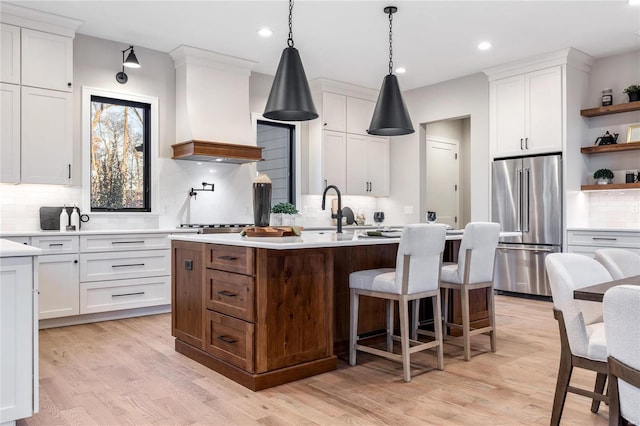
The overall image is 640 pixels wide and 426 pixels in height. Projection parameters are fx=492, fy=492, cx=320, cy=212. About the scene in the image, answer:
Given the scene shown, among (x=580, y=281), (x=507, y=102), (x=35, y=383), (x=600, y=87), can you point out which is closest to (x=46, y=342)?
(x=35, y=383)

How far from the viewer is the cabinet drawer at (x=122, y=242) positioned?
15.3 feet

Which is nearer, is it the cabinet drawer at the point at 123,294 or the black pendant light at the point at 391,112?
the black pendant light at the point at 391,112

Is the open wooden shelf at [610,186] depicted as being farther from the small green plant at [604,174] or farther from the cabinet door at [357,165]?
the cabinet door at [357,165]

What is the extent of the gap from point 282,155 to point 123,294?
305 centimetres

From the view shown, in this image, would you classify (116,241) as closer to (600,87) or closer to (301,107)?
(301,107)

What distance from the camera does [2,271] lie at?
2174 millimetres

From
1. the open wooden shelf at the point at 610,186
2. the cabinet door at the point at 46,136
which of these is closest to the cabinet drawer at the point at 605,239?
the open wooden shelf at the point at 610,186

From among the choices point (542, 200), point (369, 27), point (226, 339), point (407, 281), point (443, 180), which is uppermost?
point (369, 27)

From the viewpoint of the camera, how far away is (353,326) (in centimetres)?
324

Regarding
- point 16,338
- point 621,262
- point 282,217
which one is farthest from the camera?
point 282,217

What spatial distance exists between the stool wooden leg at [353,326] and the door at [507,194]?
3.50 m

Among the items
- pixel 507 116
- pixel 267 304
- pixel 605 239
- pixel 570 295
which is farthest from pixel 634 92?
pixel 267 304

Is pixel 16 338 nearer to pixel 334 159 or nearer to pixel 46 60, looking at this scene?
pixel 46 60

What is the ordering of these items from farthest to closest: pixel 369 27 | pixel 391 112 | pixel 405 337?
pixel 369 27
pixel 391 112
pixel 405 337
